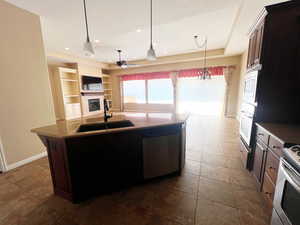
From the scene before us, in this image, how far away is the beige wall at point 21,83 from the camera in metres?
2.14

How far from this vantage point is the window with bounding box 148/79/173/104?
6.91 meters

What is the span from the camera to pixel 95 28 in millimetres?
3117

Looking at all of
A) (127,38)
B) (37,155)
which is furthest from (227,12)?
(37,155)

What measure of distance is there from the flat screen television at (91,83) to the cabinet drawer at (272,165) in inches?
268

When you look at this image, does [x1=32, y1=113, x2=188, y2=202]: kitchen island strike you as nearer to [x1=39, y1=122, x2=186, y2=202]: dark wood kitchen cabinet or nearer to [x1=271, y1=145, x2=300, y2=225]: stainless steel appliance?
[x1=39, y1=122, x2=186, y2=202]: dark wood kitchen cabinet

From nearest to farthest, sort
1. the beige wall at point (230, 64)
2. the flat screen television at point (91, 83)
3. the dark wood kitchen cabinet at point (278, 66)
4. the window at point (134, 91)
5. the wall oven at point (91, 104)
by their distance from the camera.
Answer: the dark wood kitchen cabinet at point (278, 66) → the beige wall at point (230, 64) → the flat screen television at point (91, 83) → the wall oven at point (91, 104) → the window at point (134, 91)

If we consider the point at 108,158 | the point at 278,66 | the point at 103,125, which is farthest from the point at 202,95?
the point at 108,158

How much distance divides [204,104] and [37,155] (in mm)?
6192

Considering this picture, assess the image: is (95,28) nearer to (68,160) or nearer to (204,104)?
(68,160)

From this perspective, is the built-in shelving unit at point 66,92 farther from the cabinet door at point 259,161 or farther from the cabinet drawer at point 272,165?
the cabinet drawer at point 272,165

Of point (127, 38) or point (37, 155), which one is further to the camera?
point (127, 38)

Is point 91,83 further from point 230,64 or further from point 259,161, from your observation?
point 259,161

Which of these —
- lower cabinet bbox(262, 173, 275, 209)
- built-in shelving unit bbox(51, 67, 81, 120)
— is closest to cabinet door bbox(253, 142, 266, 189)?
lower cabinet bbox(262, 173, 275, 209)

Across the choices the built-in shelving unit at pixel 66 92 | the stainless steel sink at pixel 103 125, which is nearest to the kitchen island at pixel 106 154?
the stainless steel sink at pixel 103 125
